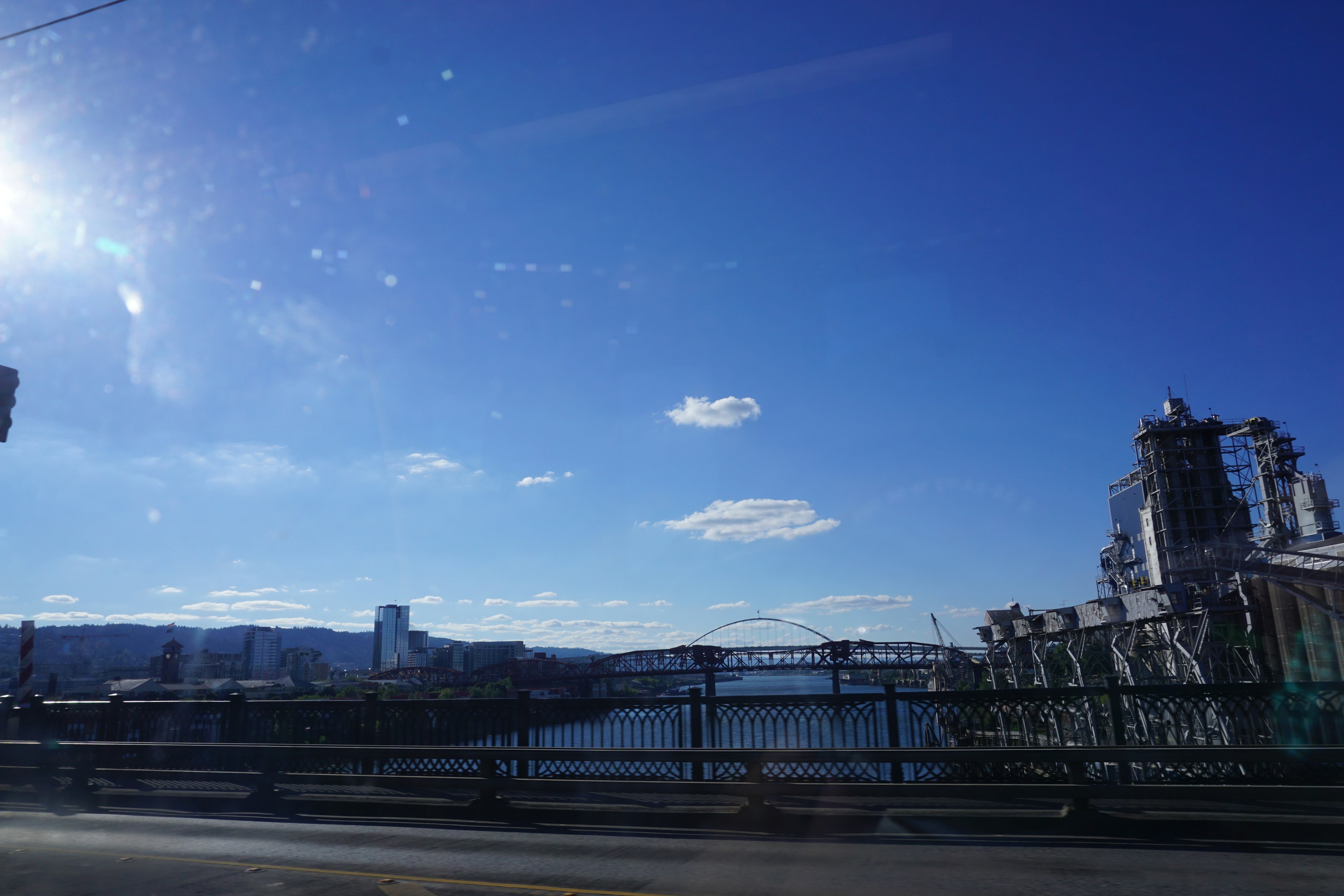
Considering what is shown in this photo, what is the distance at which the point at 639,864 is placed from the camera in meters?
8.43

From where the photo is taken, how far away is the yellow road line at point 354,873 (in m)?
7.32

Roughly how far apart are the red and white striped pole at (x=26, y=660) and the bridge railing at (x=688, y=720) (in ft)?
1.28

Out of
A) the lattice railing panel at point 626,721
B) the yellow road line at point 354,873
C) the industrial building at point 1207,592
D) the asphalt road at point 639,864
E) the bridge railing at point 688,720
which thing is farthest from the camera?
the industrial building at point 1207,592

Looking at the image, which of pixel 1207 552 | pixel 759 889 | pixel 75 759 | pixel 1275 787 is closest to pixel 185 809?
pixel 75 759

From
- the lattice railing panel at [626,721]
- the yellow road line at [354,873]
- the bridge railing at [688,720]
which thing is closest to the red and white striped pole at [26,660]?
the bridge railing at [688,720]

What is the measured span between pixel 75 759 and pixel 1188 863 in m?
16.6

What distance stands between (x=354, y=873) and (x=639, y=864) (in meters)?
3.00

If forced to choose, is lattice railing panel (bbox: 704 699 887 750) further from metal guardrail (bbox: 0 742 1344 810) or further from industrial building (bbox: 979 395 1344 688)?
industrial building (bbox: 979 395 1344 688)

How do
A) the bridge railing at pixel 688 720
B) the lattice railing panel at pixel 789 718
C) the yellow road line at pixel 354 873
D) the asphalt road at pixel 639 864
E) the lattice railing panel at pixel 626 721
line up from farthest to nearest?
the lattice railing panel at pixel 626 721 < the lattice railing panel at pixel 789 718 < the bridge railing at pixel 688 720 < the yellow road line at pixel 354 873 < the asphalt road at pixel 639 864

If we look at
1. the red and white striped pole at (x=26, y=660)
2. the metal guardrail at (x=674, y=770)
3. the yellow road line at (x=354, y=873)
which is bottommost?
the yellow road line at (x=354, y=873)

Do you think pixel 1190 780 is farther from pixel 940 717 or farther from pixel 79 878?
pixel 79 878

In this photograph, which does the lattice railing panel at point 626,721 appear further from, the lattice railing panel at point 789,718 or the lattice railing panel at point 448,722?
the lattice railing panel at point 448,722

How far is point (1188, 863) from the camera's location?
7.60 metres

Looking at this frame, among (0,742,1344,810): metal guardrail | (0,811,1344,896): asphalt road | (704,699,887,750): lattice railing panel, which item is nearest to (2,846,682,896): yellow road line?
(0,811,1344,896): asphalt road
